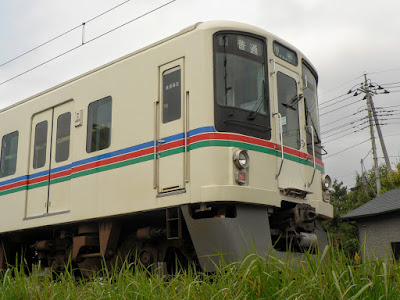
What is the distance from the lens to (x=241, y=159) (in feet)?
20.7

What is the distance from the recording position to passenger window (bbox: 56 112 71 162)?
8.38 metres

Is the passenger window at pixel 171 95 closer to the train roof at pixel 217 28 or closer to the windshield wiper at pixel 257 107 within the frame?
the train roof at pixel 217 28

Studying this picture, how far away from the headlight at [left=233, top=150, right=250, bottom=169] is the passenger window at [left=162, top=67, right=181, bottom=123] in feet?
3.11

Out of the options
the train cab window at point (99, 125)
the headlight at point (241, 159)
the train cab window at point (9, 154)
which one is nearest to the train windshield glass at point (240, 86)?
the headlight at point (241, 159)

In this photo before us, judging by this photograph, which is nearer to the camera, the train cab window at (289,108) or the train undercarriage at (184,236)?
the train undercarriage at (184,236)

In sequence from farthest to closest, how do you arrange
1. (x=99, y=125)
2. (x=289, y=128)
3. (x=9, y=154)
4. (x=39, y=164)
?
(x=9, y=154)
(x=39, y=164)
(x=99, y=125)
(x=289, y=128)

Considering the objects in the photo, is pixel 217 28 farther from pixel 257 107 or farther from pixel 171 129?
pixel 171 129

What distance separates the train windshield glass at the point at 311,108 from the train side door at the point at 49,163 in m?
3.67

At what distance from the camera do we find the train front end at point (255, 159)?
6.11 metres

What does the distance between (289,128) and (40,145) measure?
167 inches

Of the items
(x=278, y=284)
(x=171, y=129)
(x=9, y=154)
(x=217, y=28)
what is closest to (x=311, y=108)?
(x=217, y=28)

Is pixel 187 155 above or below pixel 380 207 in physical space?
below

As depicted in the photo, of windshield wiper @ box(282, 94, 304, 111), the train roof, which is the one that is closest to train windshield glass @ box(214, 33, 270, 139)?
the train roof

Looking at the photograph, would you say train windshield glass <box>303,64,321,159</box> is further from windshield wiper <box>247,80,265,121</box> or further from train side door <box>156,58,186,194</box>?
train side door <box>156,58,186,194</box>
